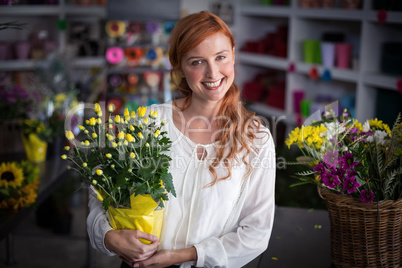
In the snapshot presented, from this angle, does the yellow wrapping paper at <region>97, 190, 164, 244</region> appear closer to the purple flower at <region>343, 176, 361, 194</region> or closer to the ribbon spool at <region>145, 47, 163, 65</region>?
the purple flower at <region>343, 176, 361, 194</region>

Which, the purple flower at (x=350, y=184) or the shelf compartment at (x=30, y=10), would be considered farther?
the shelf compartment at (x=30, y=10)

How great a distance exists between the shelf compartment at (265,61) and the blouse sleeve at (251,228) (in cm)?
330

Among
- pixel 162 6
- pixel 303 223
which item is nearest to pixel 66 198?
pixel 162 6

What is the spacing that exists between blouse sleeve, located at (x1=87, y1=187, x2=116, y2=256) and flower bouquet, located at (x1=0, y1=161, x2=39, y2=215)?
0.80 meters

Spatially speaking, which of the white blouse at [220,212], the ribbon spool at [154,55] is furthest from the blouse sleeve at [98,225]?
the ribbon spool at [154,55]

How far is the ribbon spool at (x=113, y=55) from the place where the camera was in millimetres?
4855

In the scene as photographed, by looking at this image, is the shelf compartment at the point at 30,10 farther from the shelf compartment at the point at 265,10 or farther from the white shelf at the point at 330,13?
the white shelf at the point at 330,13

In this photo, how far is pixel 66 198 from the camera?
4020 mm

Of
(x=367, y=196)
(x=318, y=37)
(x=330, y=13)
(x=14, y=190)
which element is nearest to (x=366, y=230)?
(x=367, y=196)

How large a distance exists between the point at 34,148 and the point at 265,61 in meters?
2.74

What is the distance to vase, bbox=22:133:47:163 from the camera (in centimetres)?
268

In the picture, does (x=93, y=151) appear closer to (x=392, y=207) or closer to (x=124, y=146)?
(x=124, y=146)

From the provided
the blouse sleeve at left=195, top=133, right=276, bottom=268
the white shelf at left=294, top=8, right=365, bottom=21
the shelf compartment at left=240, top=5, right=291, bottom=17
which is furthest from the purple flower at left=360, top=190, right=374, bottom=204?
the shelf compartment at left=240, top=5, right=291, bottom=17

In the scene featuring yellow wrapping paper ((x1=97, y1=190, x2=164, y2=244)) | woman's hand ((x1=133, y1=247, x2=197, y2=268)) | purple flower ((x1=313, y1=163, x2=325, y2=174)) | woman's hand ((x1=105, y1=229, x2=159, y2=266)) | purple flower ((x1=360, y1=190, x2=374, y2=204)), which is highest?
purple flower ((x1=313, y1=163, x2=325, y2=174))
